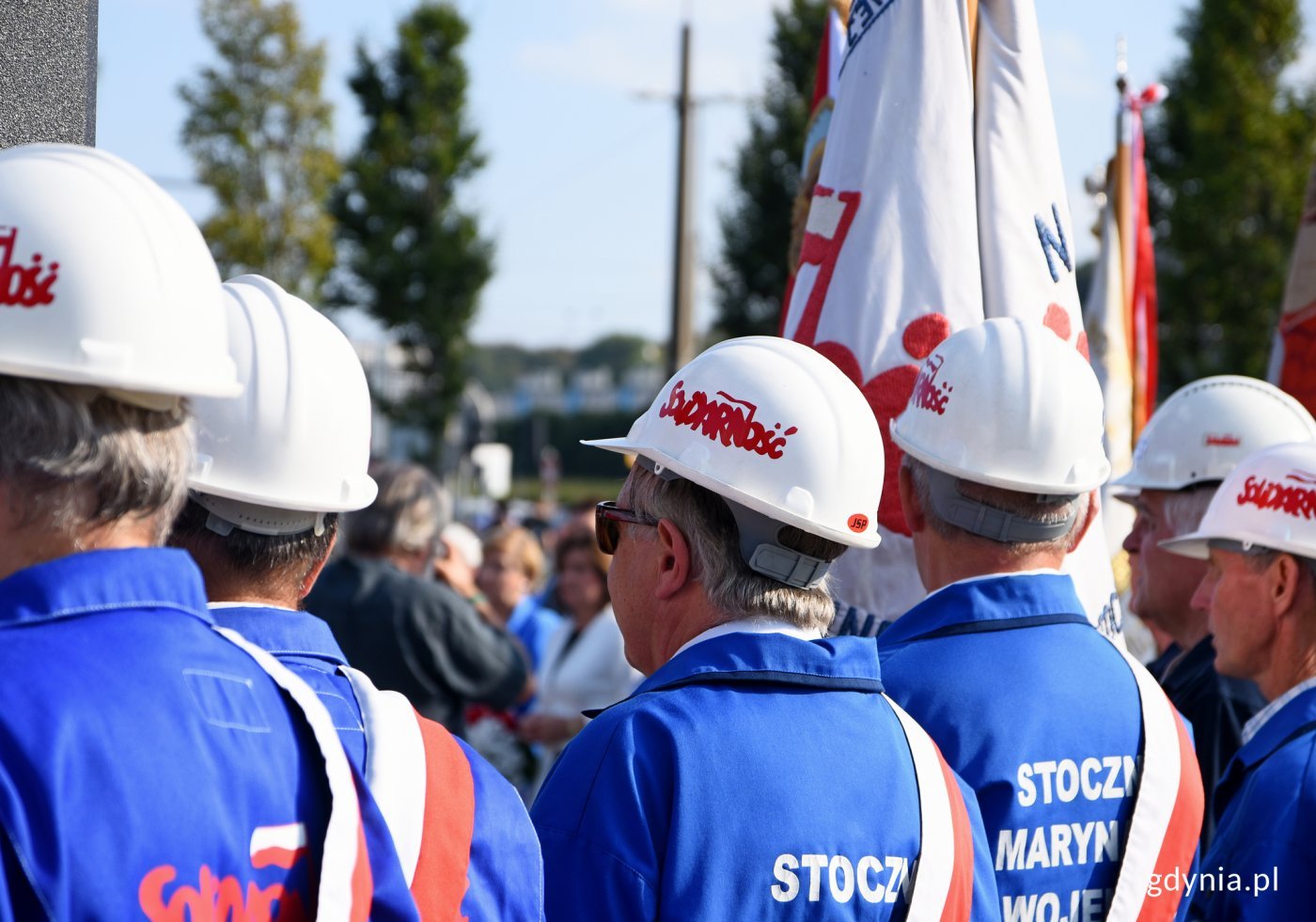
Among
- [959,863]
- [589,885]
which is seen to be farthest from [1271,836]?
[589,885]

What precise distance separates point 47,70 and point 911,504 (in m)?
1.79

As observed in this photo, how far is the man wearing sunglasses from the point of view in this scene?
2094mm

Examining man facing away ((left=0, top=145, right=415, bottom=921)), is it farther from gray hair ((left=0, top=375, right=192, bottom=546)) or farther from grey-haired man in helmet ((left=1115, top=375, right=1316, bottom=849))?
grey-haired man in helmet ((left=1115, top=375, right=1316, bottom=849))

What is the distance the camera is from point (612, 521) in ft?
8.49

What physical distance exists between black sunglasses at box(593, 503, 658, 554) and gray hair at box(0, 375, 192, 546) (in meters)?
1.08

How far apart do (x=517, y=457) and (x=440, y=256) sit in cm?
2852

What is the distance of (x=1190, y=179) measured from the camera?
29.0m

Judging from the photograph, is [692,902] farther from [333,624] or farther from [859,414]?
[333,624]

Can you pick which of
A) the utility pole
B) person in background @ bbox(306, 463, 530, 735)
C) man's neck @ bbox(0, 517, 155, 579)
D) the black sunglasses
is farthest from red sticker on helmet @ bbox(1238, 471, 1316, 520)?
the utility pole

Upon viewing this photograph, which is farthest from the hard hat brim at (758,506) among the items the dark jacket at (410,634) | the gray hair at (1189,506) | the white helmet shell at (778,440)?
the dark jacket at (410,634)

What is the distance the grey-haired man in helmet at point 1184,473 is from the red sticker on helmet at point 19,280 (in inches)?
133

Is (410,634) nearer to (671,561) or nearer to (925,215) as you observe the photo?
(925,215)

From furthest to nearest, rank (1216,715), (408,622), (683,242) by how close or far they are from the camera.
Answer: (683,242) < (408,622) < (1216,715)

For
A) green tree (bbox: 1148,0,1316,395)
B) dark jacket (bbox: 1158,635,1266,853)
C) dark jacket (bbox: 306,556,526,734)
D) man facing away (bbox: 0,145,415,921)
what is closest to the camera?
man facing away (bbox: 0,145,415,921)
